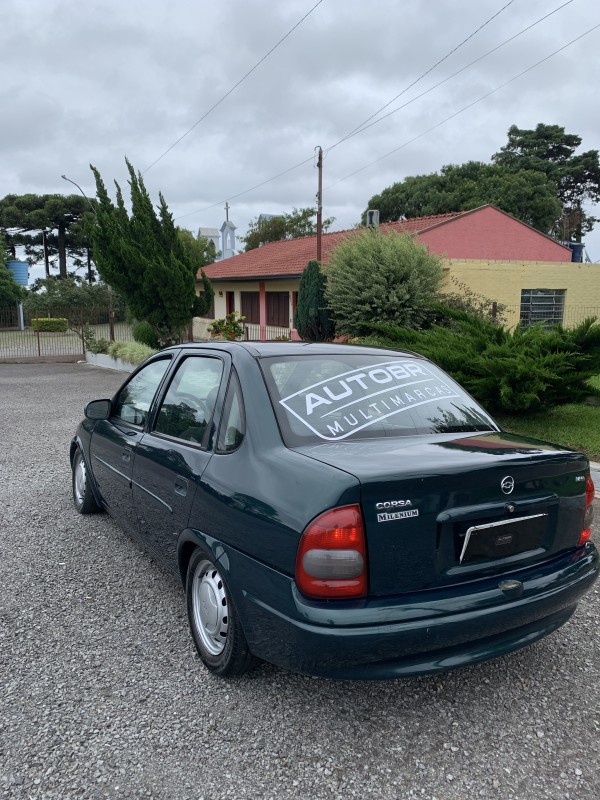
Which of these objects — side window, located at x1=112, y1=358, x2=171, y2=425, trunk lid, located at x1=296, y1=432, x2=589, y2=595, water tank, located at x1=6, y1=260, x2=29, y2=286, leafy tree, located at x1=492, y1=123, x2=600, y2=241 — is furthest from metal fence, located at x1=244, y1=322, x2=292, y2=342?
water tank, located at x1=6, y1=260, x2=29, y2=286

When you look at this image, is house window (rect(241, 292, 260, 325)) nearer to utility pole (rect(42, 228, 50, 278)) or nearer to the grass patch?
the grass patch

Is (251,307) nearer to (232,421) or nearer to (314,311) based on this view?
(314,311)

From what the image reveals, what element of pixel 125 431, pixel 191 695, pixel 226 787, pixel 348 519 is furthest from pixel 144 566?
pixel 348 519

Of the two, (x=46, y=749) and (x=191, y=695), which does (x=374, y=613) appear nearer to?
(x=191, y=695)

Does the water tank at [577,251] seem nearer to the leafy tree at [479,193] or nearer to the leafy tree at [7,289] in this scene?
the leafy tree at [479,193]

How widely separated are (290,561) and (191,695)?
932 mm

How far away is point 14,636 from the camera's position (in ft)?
10.6

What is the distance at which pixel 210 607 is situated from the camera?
9.41ft

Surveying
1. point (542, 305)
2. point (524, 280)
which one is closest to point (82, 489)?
point (524, 280)

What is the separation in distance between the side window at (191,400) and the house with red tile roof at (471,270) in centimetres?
1366

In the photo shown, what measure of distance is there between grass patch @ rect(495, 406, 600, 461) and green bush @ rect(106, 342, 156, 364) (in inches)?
504

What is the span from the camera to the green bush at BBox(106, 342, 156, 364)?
64.5ft

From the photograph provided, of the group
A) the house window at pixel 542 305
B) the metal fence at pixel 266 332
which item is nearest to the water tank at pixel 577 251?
the house window at pixel 542 305

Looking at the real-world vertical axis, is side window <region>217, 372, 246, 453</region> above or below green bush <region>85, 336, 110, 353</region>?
above
